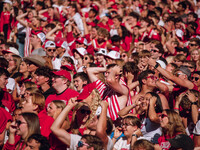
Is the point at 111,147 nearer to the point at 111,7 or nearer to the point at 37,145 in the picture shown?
the point at 37,145

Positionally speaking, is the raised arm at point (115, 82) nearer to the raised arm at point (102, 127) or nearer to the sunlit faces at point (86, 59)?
the raised arm at point (102, 127)

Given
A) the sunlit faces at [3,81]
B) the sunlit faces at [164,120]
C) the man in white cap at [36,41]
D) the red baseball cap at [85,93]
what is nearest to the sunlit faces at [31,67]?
the sunlit faces at [3,81]

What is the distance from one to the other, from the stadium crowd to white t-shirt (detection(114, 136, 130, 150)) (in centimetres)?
2

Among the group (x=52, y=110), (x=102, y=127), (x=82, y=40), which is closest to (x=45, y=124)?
(x=52, y=110)

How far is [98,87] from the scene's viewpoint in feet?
18.3

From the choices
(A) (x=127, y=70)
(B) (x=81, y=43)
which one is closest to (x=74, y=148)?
(A) (x=127, y=70)

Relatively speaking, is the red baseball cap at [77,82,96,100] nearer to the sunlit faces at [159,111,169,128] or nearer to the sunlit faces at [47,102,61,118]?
the sunlit faces at [47,102,61,118]

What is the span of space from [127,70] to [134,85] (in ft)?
2.01

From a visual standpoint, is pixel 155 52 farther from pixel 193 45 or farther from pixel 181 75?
pixel 181 75

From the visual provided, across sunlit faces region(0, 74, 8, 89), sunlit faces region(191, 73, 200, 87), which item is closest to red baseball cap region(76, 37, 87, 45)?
sunlit faces region(0, 74, 8, 89)

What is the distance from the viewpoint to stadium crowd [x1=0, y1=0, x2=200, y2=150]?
Answer: 4.53 meters

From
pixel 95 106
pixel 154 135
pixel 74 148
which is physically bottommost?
pixel 154 135

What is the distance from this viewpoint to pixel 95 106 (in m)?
4.63

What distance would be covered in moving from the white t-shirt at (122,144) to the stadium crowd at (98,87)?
17 millimetres
